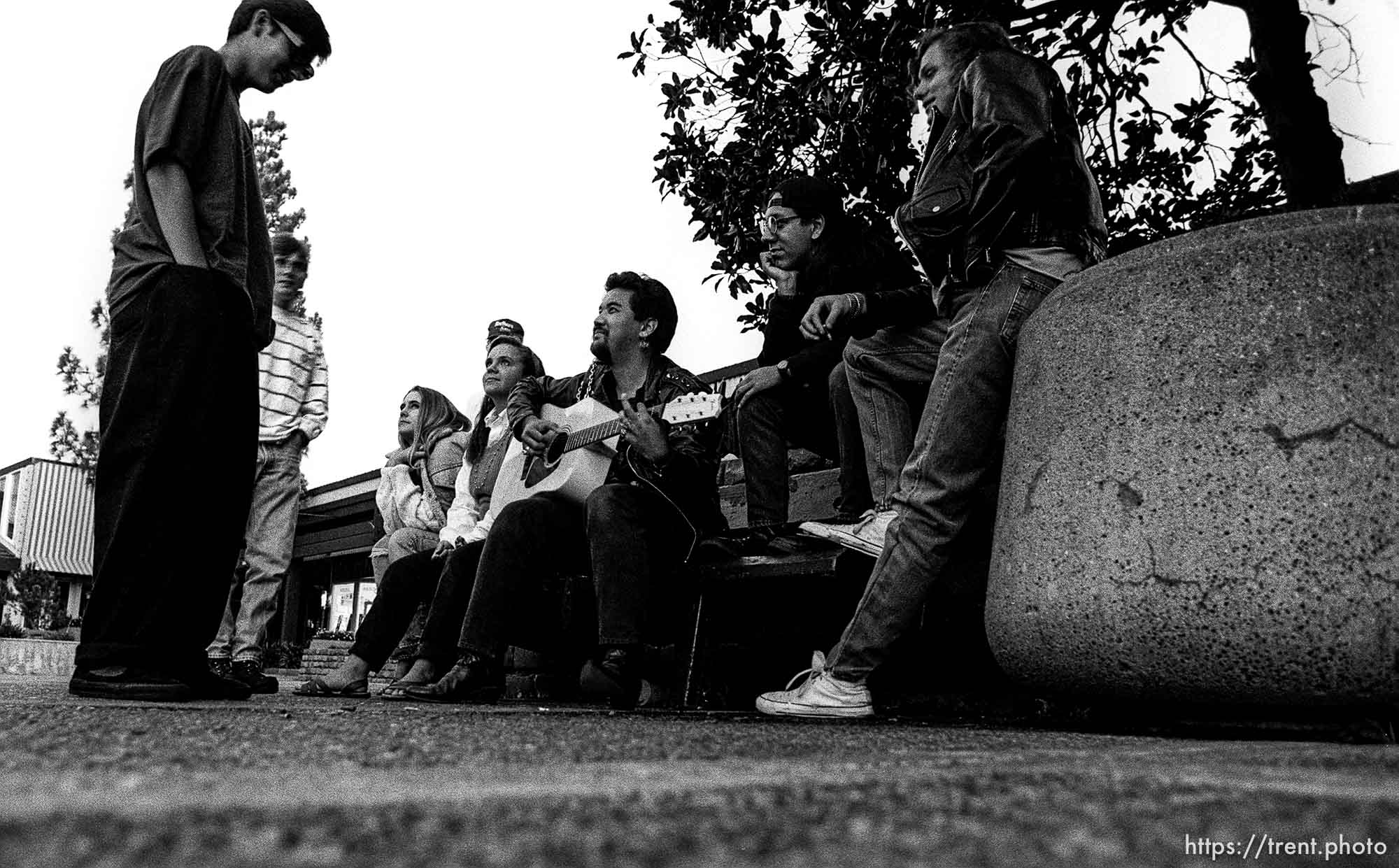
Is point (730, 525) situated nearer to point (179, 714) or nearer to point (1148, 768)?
point (179, 714)

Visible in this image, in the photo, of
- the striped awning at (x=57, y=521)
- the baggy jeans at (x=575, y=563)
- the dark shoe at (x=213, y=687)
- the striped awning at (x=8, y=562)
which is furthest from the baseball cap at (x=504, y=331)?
the striped awning at (x=57, y=521)

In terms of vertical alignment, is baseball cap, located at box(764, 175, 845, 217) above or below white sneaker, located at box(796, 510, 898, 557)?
above

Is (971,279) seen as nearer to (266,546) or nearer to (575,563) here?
(575,563)

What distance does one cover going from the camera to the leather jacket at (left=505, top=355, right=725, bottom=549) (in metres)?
4.16

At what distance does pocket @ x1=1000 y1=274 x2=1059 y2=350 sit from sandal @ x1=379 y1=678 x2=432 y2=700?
263cm

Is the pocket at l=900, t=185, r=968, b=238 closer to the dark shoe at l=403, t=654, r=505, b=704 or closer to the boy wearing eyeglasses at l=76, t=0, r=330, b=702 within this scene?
the boy wearing eyeglasses at l=76, t=0, r=330, b=702

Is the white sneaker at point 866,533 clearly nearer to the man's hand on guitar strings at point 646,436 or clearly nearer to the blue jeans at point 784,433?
the blue jeans at point 784,433

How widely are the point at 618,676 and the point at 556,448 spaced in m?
1.45

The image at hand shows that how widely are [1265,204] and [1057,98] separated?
3.23m

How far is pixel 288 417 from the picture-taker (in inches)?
223

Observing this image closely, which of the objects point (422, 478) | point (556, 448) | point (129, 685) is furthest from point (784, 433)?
point (422, 478)

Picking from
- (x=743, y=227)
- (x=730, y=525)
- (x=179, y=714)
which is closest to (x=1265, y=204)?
(x=743, y=227)

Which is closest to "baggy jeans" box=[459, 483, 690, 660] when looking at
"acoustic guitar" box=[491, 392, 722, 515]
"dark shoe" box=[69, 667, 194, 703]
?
"acoustic guitar" box=[491, 392, 722, 515]

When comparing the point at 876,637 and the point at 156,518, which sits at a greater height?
the point at 156,518
